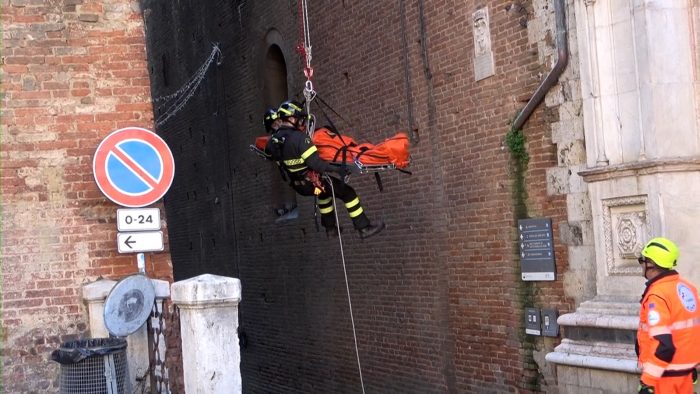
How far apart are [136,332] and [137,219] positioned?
3.49 ft

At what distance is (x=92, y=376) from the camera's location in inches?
345

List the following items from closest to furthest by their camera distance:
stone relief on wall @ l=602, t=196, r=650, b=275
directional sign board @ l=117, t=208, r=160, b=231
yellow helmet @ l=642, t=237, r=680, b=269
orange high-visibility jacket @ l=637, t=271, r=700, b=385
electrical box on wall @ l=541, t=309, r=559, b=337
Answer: orange high-visibility jacket @ l=637, t=271, r=700, b=385
yellow helmet @ l=642, t=237, r=680, b=269
stone relief on wall @ l=602, t=196, r=650, b=275
directional sign board @ l=117, t=208, r=160, b=231
electrical box on wall @ l=541, t=309, r=559, b=337

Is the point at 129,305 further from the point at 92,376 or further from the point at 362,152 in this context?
the point at 362,152

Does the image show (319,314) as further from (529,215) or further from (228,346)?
(228,346)

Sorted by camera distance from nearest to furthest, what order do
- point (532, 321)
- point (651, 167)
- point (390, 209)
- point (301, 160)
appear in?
point (651, 167) < point (301, 160) < point (532, 321) < point (390, 209)

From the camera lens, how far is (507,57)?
11.4 m

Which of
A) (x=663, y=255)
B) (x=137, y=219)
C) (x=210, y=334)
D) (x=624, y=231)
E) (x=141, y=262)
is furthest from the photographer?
(x=141, y=262)

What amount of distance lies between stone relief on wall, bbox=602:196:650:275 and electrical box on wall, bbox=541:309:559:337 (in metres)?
1.35

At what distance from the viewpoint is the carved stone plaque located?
1171cm

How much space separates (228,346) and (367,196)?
22.1 ft

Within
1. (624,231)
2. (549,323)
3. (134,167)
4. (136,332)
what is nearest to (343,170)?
(134,167)

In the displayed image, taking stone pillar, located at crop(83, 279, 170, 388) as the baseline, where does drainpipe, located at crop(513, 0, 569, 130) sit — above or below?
above

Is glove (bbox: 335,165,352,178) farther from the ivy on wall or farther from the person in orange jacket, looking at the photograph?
the person in orange jacket

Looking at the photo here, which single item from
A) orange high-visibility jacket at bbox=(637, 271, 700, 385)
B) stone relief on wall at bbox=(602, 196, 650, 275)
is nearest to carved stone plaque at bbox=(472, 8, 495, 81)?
stone relief on wall at bbox=(602, 196, 650, 275)
